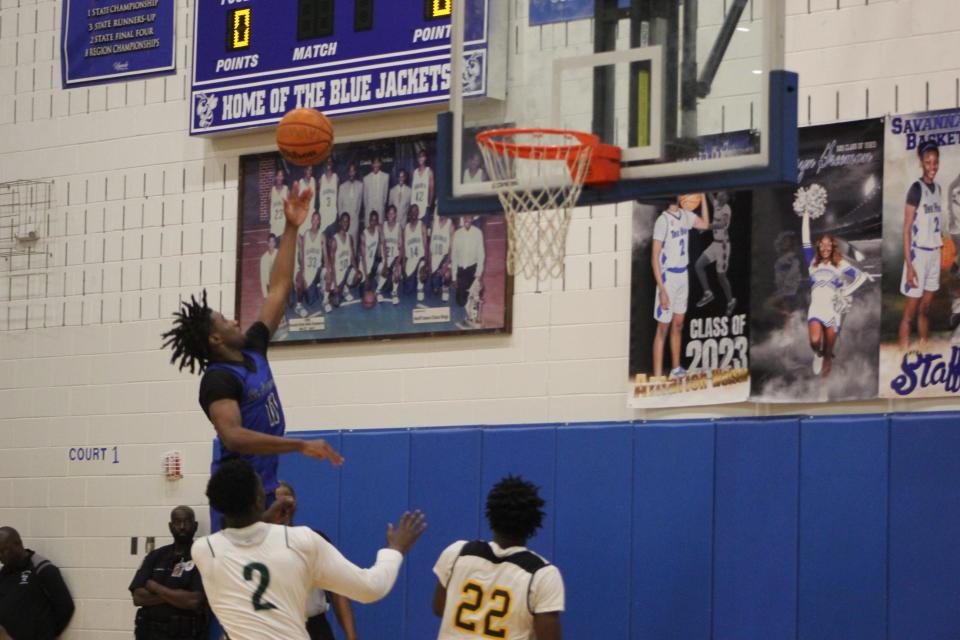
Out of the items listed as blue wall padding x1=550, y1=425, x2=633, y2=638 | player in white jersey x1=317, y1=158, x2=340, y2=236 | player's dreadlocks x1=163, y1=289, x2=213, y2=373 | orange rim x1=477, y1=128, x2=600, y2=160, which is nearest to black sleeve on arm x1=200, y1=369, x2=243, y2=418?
player's dreadlocks x1=163, y1=289, x2=213, y2=373

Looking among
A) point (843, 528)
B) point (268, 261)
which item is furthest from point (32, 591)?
point (843, 528)

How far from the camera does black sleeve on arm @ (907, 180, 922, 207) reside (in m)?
8.53

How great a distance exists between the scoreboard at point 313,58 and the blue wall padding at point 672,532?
2.86m

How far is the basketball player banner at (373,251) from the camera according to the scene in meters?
10.2

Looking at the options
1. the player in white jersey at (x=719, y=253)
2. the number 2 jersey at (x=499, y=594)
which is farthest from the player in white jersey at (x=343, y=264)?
the number 2 jersey at (x=499, y=594)

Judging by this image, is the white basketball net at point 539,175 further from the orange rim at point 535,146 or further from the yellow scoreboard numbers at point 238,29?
the yellow scoreboard numbers at point 238,29

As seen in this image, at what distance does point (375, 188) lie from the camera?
34.9ft

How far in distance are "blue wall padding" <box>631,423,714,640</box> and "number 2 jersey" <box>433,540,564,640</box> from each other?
248 cm

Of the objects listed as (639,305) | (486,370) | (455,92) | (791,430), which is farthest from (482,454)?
(455,92)

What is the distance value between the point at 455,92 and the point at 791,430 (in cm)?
270

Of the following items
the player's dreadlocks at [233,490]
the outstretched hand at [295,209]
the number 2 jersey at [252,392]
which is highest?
the outstretched hand at [295,209]

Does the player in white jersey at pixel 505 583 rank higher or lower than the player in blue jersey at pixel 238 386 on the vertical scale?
lower

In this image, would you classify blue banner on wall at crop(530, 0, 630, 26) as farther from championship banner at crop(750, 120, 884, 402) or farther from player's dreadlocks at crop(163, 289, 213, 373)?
player's dreadlocks at crop(163, 289, 213, 373)

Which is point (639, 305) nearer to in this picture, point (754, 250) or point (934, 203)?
point (754, 250)
